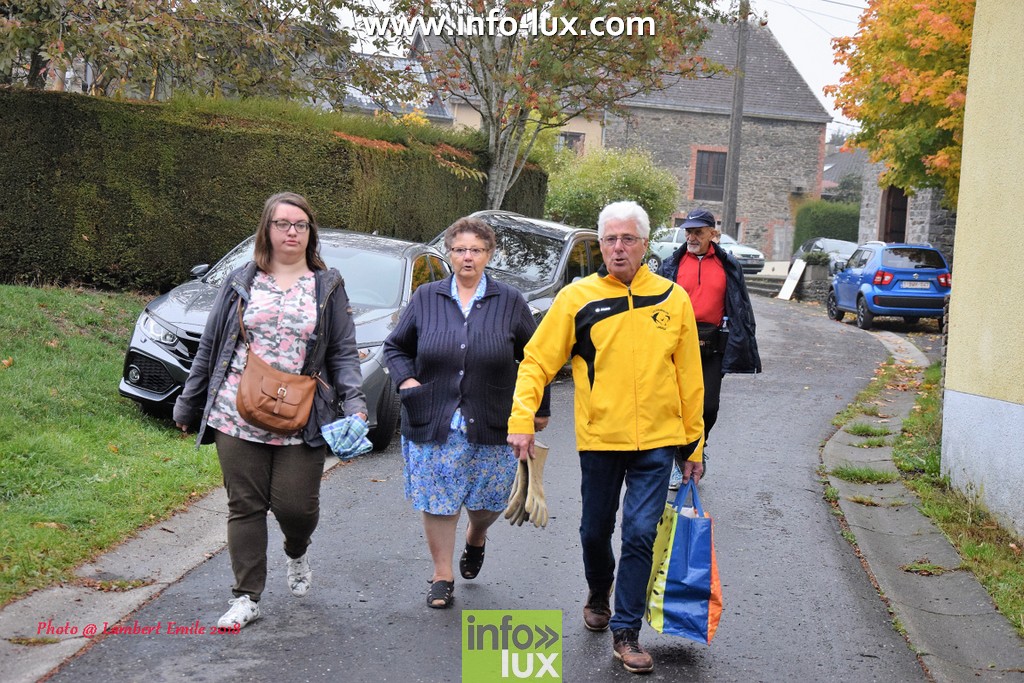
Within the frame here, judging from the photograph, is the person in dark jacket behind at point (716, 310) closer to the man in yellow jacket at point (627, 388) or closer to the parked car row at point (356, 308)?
the parked car row at point (356, 308)

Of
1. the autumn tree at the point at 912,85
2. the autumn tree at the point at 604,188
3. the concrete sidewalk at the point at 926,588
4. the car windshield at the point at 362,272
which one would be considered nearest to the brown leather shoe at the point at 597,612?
the concrete sidewalk at the point at 926,588

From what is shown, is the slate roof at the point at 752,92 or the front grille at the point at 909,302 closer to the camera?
the front grille at the point at 909,302

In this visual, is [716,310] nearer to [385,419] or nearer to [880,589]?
[880,589]

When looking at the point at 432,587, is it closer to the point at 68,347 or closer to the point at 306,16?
the point at 68,347

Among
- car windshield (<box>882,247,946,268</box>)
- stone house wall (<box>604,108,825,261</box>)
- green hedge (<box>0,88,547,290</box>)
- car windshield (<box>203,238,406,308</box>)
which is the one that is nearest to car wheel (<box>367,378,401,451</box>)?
car windshield (<box>203,238,406,308</box>)

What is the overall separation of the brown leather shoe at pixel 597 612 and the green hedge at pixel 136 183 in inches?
369

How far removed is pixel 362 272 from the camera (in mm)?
9883

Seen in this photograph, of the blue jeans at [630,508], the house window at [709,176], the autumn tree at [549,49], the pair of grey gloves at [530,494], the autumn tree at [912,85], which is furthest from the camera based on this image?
the house window at [709,176]

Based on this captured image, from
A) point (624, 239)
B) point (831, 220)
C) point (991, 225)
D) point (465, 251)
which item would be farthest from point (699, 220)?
point (831, 220)

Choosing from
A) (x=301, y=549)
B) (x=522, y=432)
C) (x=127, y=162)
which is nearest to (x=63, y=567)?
(x=301, y=549)

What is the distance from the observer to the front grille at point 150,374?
8.55m

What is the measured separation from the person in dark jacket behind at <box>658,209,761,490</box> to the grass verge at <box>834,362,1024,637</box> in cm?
152

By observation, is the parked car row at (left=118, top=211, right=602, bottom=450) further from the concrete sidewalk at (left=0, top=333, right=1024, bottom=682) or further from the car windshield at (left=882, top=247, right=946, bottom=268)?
the car windshield at (left=882, top=247, right=946, bottom=268)

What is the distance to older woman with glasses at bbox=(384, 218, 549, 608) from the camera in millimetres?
5230
